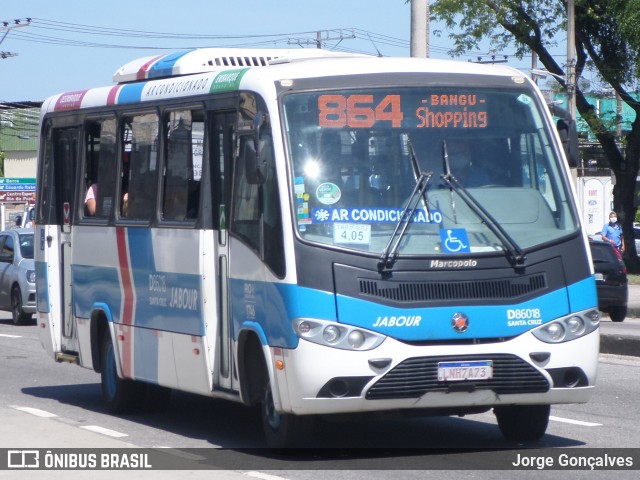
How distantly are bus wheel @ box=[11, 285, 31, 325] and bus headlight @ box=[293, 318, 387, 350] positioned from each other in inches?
677

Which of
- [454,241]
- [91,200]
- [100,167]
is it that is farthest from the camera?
[91,200]

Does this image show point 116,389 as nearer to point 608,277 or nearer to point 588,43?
point 608,277

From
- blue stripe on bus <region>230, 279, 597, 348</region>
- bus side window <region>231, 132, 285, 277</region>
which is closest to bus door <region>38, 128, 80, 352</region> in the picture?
bus side window <region>231, 132, 285, 277</region>

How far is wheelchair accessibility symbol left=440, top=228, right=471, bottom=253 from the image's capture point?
29.1ft

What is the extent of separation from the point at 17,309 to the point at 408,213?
17.4m

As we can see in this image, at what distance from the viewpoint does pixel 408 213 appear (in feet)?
29.2

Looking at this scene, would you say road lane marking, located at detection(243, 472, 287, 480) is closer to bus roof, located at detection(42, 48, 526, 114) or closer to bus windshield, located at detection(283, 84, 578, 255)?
bus windshield, located at detection(283, 84, 578, 255)

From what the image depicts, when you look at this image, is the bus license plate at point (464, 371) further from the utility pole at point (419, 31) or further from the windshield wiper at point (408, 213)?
the utility pole at point (419, 31)

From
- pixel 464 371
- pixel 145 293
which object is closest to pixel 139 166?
pixel 145 293

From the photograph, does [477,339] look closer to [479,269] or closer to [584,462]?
[479,269]

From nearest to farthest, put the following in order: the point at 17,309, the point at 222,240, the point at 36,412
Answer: the point at 222,240 < the point at 36,412 < the point at 17,309

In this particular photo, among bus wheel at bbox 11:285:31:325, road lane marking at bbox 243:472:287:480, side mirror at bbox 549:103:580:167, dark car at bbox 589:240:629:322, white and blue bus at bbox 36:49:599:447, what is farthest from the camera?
bus wheel at bbox 11:285:31:325

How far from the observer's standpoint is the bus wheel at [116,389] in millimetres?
12227

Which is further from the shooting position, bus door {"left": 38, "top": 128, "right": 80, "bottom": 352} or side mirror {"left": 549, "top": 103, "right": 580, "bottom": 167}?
bus door {"left": 38, "top": 128, "right": 80, "bottom": 352}
